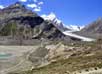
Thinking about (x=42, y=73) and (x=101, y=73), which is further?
(x=42, y=73)

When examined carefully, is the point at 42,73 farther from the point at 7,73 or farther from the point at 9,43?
the point at 9,43

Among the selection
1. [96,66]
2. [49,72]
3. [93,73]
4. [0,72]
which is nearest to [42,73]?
[49,72]

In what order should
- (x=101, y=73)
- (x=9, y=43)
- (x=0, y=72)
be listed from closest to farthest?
(x=101, y=73), (x=0, y=72), (x=9, y=43)

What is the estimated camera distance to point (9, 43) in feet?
610

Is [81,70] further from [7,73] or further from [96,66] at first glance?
[7,73]

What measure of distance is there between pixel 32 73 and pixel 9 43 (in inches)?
5507

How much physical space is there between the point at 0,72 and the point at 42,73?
584 inches

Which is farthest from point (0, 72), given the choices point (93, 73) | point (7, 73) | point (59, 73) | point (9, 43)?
point (9, 43)

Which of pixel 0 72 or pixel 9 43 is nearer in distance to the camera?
pixel 0 72

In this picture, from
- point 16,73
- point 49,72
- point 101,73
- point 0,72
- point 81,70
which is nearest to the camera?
point 101,73

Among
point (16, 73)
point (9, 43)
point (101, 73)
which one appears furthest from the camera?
point (9, 43)

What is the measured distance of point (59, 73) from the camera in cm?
4272

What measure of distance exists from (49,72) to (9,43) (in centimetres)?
14275

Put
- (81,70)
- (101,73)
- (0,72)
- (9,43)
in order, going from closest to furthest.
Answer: (101,73) < (81,70) < (0,72) < (9,43)
